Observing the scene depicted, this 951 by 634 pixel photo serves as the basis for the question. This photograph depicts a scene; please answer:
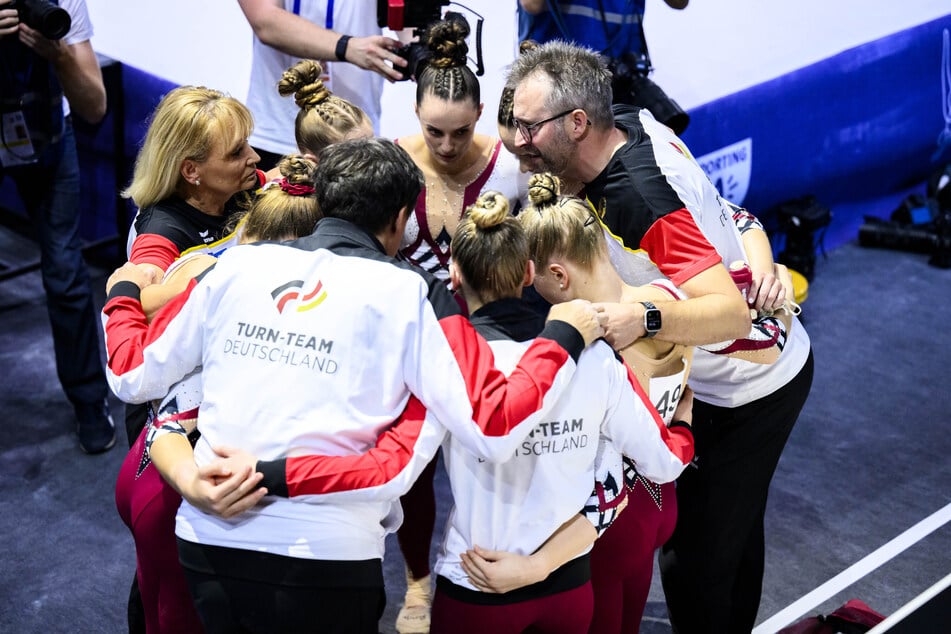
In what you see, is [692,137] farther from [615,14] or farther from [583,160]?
[583,160]

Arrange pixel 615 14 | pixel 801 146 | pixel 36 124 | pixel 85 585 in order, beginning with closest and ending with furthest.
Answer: pixel 85 585, pixel 36 124, pixel 615 14, pixel 801 146

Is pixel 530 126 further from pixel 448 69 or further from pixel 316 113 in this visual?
pixel 316 113

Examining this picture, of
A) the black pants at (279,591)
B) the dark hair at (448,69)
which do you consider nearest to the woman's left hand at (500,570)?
the black pants at (279,591)

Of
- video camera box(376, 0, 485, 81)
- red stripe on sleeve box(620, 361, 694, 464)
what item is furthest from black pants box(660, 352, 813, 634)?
video camera box(376, 0, 485, 81)

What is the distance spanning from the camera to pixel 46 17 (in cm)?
377

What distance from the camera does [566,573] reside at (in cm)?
236

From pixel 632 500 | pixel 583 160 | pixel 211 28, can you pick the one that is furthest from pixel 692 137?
pixel 632 500

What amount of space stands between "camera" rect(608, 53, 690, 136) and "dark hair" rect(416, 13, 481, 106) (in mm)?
1101

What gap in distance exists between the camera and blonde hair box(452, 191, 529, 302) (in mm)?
2252

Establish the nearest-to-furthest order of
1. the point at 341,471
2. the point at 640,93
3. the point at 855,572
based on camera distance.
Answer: the point at 341,471 → the point at 855,572 → the point at 640,93

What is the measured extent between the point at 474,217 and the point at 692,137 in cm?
335

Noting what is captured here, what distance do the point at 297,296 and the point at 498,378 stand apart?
16.1 inches

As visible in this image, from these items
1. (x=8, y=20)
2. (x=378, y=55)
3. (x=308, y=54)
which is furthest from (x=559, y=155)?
(x=8, y=20)

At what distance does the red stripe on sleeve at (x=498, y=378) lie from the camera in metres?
2.10
